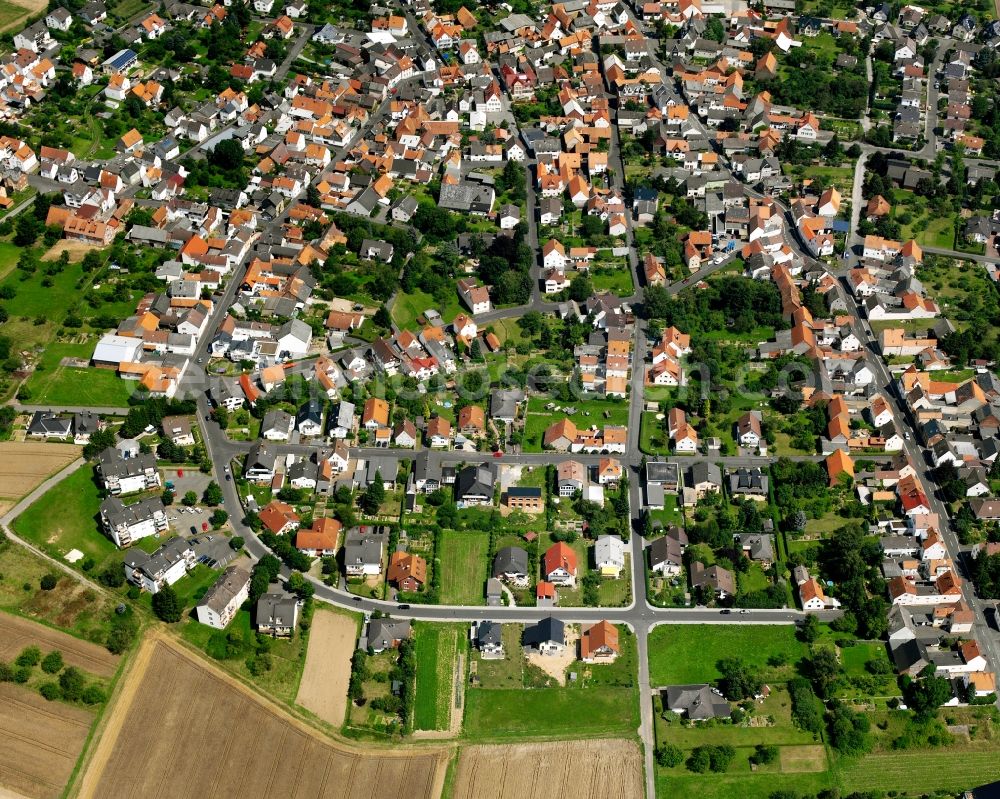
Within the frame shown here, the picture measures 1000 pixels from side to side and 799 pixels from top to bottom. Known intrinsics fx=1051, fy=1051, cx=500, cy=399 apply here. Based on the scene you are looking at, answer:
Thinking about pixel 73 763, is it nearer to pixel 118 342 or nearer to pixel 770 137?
pixel 118 342

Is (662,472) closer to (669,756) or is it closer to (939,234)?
(669,756)

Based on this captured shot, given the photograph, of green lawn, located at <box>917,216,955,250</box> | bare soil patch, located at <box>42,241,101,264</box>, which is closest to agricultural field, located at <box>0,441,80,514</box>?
bare soil patch, located at <box>42,241,101,264</box>

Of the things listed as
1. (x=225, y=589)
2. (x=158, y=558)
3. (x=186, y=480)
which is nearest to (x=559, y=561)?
(x=225, y=589)

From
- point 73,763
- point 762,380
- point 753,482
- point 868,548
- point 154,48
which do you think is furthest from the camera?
point 154,48

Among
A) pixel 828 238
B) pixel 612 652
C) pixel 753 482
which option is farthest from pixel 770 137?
pixel 612 652

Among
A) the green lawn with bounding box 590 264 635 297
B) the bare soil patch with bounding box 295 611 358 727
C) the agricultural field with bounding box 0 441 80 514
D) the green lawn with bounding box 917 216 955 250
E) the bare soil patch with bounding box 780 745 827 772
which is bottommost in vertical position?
the bare soil patch with bounding box 780 745 827 772

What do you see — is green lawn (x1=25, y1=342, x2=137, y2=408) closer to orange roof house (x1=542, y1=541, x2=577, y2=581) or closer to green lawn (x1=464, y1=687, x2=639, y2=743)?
orange roof house (x1=542, y1=541, x2=577, y2=581)

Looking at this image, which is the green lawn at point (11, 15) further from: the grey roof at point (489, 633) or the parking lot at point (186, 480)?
the grey roof at point (489, 633)

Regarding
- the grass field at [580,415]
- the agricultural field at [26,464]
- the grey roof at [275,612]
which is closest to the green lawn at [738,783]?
the grey roof at [275,612]
